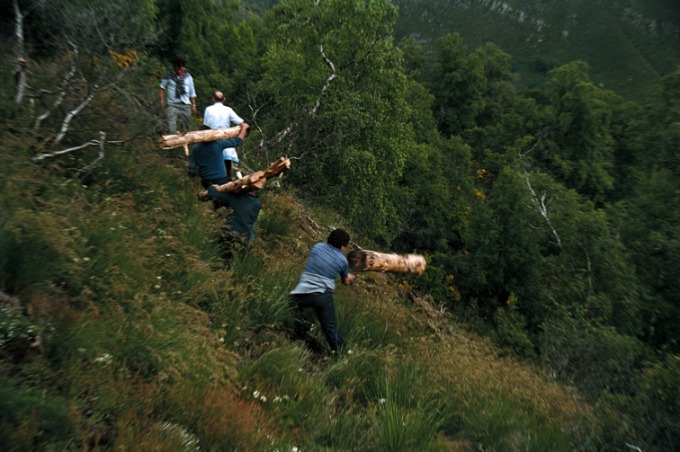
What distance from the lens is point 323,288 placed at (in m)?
5.44

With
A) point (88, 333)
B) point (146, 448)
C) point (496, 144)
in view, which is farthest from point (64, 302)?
point (496, 144)

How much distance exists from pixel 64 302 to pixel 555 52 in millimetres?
130177

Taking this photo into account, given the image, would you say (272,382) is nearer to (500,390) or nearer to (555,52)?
(500,390)

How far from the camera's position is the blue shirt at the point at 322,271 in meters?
5.45

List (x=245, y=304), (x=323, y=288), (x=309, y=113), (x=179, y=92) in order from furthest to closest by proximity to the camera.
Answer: (x=309, y=113)
(x=179, y=92)
(x=323, y=288)
(x=245, y=304)

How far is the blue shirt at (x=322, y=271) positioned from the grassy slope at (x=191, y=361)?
35 cm

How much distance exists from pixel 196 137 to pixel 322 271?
293 cm

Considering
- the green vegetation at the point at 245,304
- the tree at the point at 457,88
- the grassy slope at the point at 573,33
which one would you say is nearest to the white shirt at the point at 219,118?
the green vegetation at the point at 245,304

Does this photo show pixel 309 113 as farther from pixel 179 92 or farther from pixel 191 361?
pixel 191 361

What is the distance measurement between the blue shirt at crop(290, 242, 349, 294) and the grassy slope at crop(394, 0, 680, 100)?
3825 inches

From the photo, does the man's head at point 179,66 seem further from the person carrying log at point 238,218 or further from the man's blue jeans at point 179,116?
the person carrying log at point 238,218

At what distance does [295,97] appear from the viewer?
16812 millimetres

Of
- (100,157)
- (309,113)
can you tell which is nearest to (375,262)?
(100,157)

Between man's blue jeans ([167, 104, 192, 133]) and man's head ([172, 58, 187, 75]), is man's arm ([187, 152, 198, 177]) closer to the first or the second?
man's blue jeans ([167, 104, 192, 133])
